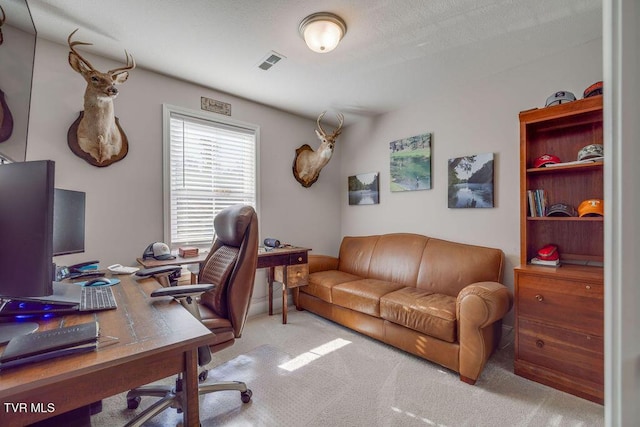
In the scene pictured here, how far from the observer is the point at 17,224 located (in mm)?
922

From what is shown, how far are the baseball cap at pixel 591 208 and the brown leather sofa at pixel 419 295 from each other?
28.5 inches

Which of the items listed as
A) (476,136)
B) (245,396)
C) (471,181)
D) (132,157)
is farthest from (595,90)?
(132,157)

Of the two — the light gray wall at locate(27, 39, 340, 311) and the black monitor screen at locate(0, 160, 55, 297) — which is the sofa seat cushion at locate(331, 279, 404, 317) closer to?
the light gray wall at locate(27, 39, 340, 311)

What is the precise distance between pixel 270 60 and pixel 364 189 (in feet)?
6.83

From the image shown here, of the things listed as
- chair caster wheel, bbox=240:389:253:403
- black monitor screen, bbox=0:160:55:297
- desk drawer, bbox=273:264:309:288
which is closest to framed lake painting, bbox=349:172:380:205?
desk drawer, bbox=273:264:309:288

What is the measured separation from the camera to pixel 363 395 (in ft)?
6.03

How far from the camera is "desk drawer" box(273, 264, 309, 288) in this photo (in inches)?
120

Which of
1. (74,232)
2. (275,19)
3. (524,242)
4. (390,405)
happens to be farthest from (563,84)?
(74,232)

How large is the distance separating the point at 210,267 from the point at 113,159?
4.85ft

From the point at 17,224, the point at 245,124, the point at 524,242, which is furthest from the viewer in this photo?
the point at 245,124

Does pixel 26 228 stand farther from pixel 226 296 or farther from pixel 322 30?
pixel 322 30

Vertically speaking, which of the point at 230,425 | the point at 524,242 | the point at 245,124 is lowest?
the point at 230,425

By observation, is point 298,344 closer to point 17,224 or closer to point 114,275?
point 114,275

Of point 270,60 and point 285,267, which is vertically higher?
point 270,60
